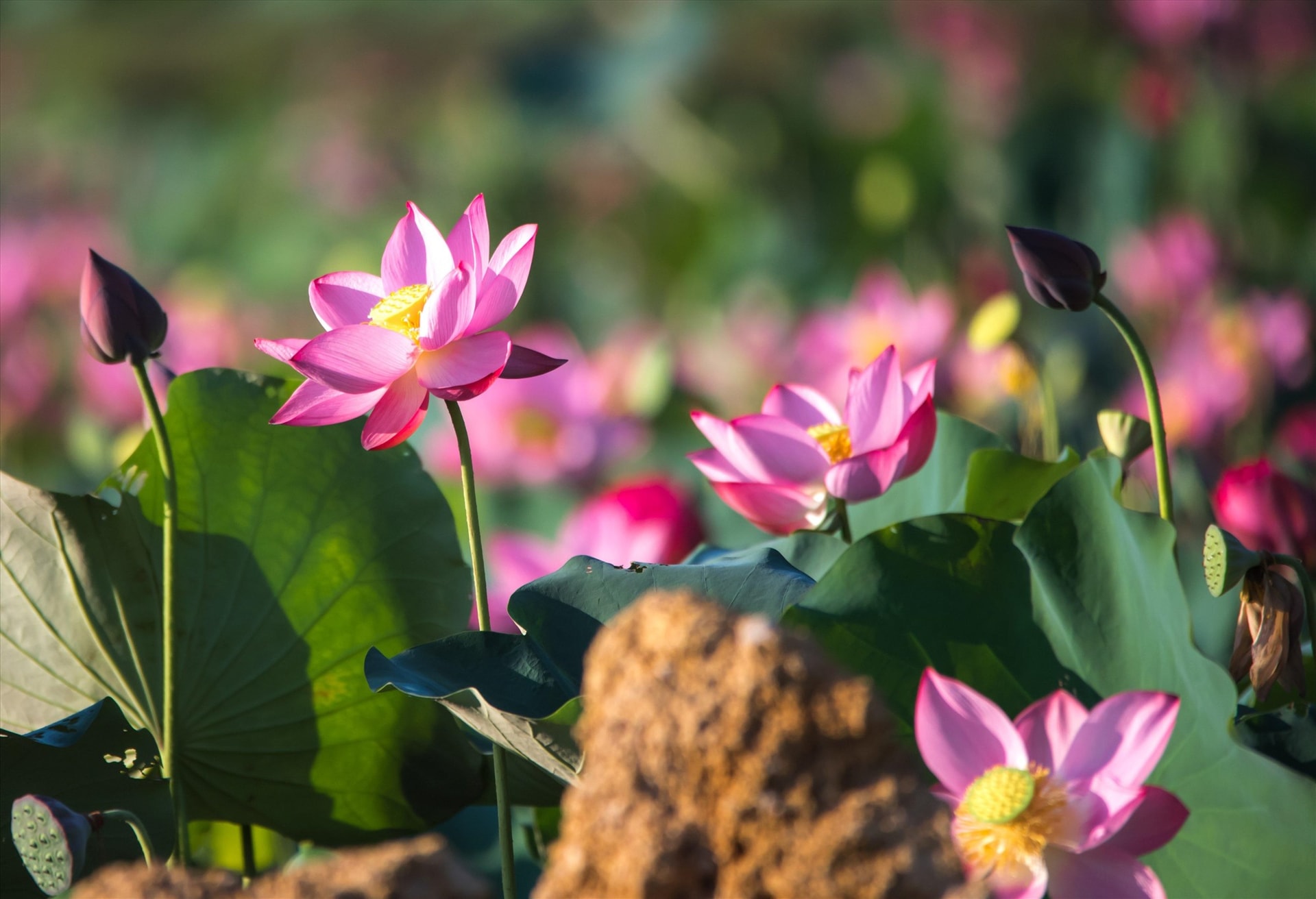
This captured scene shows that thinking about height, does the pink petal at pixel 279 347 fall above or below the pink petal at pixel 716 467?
above

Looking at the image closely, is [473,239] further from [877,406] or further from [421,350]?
[877,406]

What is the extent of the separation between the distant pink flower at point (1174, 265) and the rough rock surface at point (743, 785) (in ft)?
4.75

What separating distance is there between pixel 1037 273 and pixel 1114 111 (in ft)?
5.87

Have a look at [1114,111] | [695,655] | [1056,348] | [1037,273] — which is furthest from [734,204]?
[695,655]

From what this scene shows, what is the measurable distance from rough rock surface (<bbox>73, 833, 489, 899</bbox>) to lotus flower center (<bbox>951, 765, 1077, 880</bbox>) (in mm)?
124

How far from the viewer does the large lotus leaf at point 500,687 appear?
0.34 m

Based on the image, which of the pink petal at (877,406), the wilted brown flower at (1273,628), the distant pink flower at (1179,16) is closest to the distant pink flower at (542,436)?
the pink petal at (877,406)

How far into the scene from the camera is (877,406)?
0.45 metres

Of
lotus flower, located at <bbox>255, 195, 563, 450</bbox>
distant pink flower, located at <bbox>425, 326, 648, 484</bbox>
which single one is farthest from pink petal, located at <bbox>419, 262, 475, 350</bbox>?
distant pink flower, located at <bbox>425, 326, 648, 484</bbox>

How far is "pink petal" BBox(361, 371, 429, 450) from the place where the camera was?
1.25 feet

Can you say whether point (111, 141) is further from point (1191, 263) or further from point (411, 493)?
point (411, 493)

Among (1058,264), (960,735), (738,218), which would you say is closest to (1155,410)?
(1058,264)

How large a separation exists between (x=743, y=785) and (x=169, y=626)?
22 cm

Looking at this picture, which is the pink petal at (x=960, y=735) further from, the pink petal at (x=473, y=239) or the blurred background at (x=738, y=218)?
the blurred background at (x=738, y=218)
